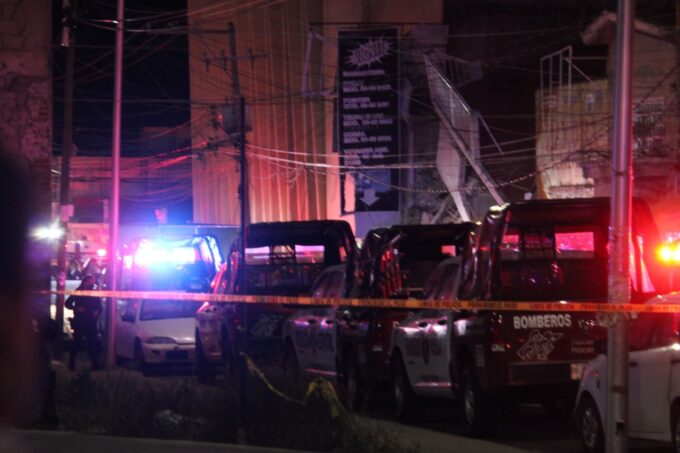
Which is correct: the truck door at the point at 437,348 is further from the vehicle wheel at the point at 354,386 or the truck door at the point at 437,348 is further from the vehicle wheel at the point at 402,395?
the vehicle wheel at the point at 354,386

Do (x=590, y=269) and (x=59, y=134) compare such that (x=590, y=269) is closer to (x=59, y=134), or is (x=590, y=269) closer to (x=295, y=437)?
(x=295, y=437)

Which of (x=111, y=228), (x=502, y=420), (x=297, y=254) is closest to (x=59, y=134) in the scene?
(x=111, y=228)

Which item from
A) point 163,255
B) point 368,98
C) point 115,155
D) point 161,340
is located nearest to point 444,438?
point 161,340

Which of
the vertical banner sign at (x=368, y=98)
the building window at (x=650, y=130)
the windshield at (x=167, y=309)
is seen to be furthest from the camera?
the vertical banner sign at (x=368, y=98)

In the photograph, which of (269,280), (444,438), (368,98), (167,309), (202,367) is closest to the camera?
(444,438)

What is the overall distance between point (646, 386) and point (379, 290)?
538 centimetres

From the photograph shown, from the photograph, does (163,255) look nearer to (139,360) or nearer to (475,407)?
(139,360)

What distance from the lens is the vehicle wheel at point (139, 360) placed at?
66.5 ft

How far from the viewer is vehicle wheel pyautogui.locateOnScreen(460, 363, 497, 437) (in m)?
11.7

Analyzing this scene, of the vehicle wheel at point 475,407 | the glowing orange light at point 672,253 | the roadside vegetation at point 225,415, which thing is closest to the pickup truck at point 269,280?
the glowing orange light at point 672,253

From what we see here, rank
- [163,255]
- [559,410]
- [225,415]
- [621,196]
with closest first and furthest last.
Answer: [621,196] < [225,415] < [559,410] < [163,255]

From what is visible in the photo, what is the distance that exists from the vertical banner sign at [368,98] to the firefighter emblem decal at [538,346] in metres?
26.8

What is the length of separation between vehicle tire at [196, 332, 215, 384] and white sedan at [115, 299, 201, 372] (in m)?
1.00

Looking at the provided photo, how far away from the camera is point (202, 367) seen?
62.2 feet
